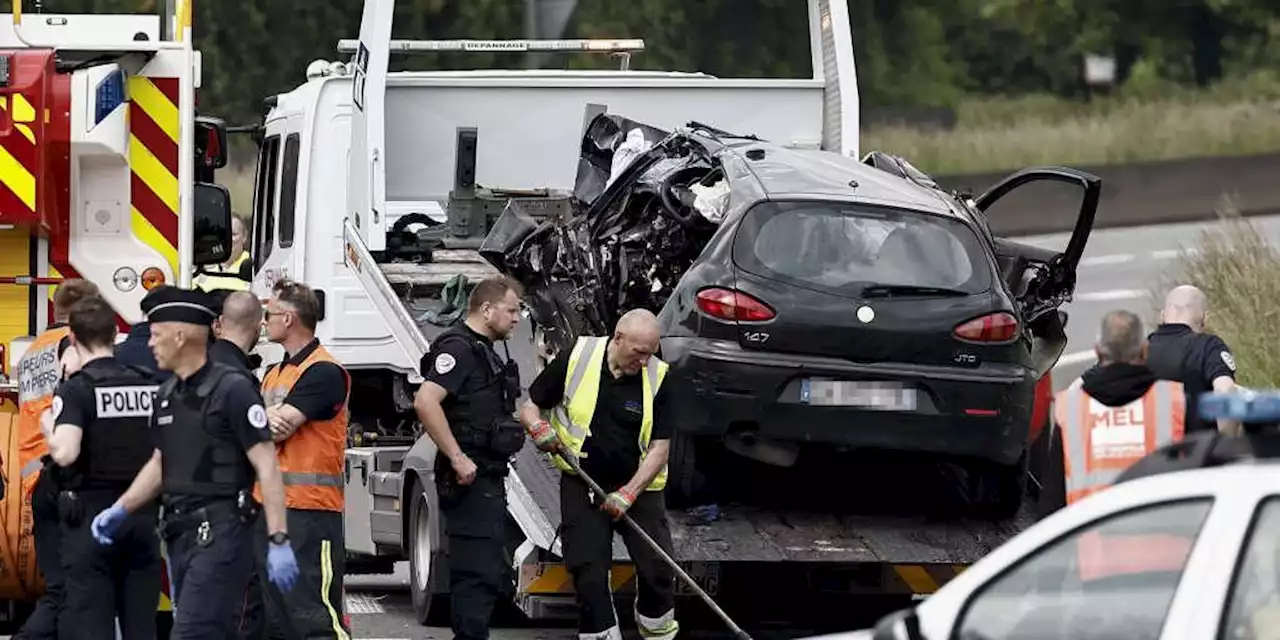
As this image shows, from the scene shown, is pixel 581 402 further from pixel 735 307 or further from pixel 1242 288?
pixel 1242 288

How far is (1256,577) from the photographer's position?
474cm

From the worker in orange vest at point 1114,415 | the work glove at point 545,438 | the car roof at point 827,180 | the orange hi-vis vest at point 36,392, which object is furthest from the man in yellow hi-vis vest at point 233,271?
the worker in orange vest at point 1114,415

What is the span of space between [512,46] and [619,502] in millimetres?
6307

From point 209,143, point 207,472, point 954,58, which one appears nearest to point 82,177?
point 209,143

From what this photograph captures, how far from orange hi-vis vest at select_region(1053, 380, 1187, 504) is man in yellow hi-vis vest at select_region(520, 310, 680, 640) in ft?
6.08

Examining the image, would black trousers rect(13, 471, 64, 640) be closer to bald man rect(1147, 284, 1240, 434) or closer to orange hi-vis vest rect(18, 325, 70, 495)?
orange hi-vis vest rect(18, 325, 70, 495)

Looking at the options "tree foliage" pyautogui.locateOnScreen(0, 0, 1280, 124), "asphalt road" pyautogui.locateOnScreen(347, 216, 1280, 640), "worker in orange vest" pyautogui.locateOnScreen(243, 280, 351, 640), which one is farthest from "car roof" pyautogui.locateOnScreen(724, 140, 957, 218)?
"tree foliage" pyautogui.locateOnScreen(0, 0, 1280, 124)

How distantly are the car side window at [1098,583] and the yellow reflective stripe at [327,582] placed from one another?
4.40 metres

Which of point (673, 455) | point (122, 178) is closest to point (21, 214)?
point (122, 178)

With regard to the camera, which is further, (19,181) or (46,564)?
(19,181)

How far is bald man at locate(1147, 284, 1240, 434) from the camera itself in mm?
10078

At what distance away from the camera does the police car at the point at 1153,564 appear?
4742 mm

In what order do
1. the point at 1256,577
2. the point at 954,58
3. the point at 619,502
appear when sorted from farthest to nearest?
the point at 954,58, the point at 619,502, the point at 1256,577

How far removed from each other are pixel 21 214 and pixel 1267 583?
19.7 feet
